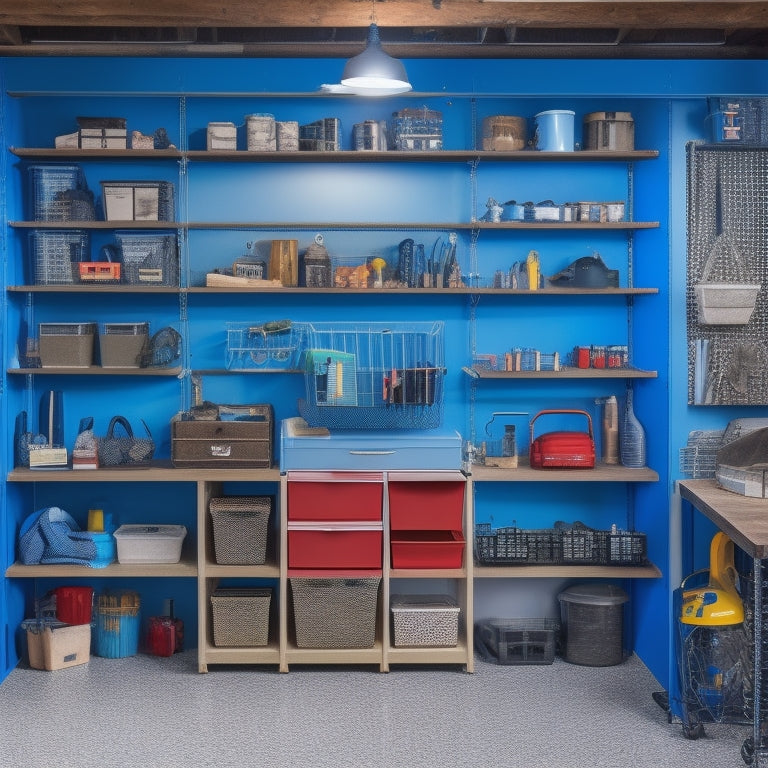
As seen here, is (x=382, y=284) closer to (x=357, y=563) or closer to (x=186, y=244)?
(x=186, y=244)

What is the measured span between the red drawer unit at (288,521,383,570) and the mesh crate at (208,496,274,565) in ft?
0.54

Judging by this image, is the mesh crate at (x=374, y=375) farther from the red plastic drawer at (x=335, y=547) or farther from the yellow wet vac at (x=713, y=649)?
the yellow wet vac at (x=713, y=649)

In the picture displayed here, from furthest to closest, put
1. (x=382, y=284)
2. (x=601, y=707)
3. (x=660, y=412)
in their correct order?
(x=382, y=284), (x=660, y=412), (x=601, y=707)

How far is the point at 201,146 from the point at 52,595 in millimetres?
2408

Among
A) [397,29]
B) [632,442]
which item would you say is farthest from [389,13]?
[632,442]

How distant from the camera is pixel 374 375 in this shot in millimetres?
5516

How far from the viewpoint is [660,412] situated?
16.9 feet

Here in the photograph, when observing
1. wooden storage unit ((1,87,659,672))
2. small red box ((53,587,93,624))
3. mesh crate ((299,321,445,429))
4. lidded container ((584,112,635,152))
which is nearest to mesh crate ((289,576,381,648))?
wooden storage unit ((1,87,659,672))

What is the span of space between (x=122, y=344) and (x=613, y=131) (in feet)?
8.68

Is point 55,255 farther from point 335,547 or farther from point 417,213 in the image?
point 335,547

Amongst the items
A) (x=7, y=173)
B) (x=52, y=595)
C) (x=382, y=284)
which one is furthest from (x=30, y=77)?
(x=52, y=595)

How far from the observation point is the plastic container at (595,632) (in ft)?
17.6

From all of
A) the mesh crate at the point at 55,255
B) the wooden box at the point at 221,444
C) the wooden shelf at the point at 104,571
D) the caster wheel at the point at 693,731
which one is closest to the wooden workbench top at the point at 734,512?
the caster wheel at the point at 693,731

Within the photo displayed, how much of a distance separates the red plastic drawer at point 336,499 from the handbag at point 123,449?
0.85m
